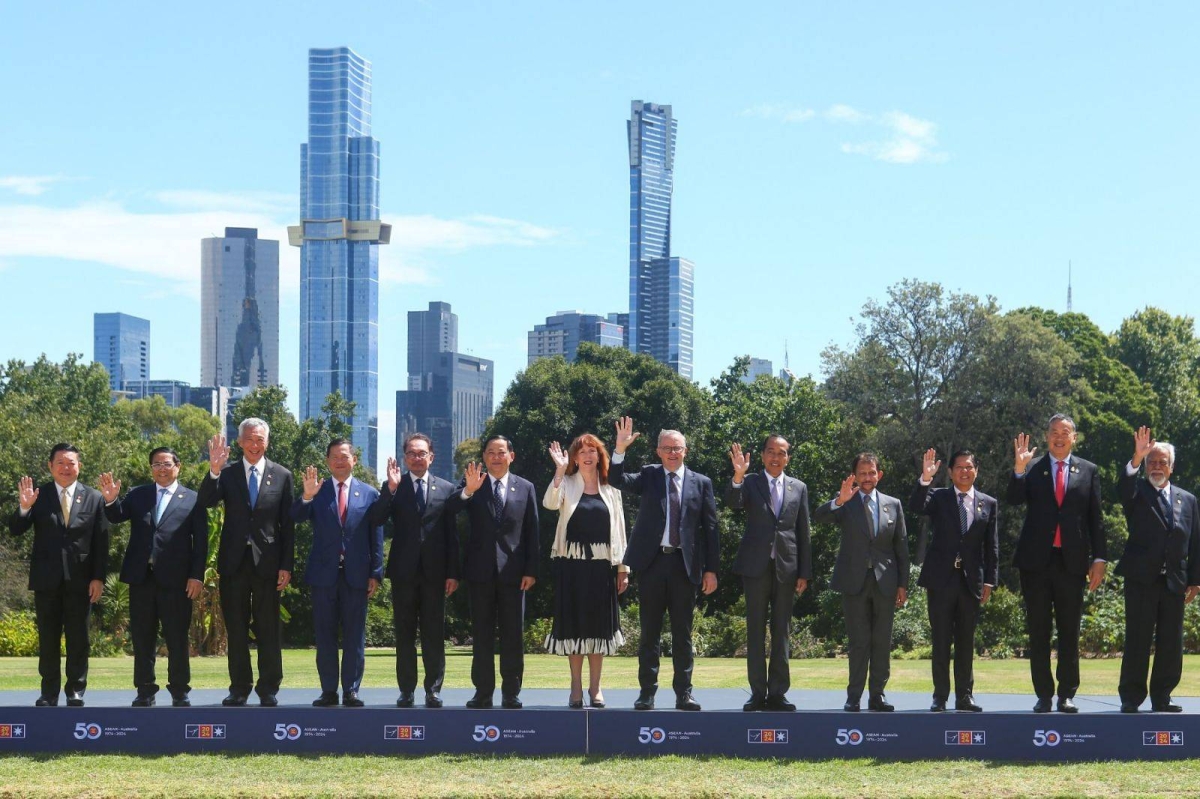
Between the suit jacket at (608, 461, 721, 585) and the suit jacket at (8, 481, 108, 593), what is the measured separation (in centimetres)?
414

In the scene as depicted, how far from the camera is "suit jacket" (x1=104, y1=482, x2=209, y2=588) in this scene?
985cm

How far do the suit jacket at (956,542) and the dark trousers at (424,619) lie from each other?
373 cm

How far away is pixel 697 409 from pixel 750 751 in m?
31.9

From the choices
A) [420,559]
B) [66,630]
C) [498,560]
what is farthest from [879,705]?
[66,630]

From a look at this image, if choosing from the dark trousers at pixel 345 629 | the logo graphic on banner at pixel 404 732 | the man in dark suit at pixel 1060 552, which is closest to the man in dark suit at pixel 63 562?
the dark trousers at pixel 345 629

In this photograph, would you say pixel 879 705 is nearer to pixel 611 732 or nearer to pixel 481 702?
pixel 611 732

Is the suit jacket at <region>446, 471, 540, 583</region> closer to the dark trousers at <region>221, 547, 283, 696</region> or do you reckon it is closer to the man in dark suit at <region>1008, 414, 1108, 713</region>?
the dark trousers at <region>221, 547, 283, 696</region>

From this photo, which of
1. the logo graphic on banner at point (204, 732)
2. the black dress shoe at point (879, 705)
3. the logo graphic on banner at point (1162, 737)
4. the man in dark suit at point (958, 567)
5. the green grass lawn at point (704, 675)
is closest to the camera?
the logo graphic on banner at point (1162, 737)

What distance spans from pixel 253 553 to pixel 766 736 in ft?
13.5

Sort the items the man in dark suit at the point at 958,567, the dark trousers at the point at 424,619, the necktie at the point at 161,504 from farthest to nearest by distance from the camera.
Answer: the necktie at the point at 161,504 → the dark trousers at the point at 424,619 → the man in dark suit at the point at 958,567

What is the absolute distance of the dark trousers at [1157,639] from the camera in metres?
9.60

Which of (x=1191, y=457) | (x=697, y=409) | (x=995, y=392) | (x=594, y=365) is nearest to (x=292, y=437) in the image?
(x=594, y=365)

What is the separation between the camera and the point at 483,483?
9828 mm

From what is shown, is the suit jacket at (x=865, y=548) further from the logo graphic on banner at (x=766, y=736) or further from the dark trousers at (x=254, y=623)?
the dark trousers at (x=254, y=623)
